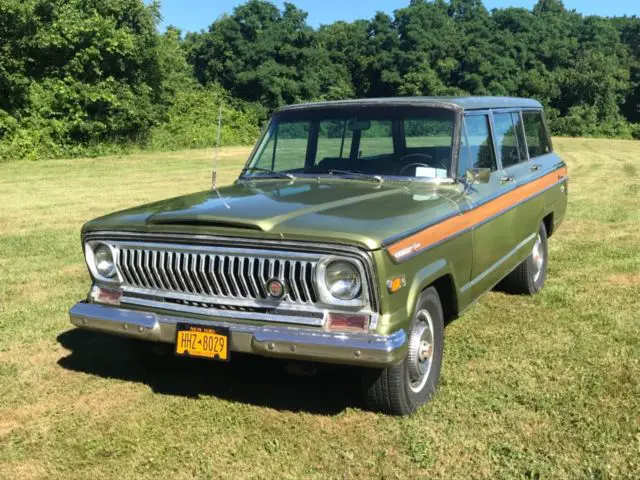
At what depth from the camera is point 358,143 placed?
4.79 metres

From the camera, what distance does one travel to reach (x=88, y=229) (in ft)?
12.7

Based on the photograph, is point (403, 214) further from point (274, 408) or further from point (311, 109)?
point (311, 109)

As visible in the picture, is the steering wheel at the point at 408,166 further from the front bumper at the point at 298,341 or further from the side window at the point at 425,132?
the front bumper at the point at 298,341

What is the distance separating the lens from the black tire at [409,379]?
354cm

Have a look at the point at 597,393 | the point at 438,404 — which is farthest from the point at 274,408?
the point at 597,393

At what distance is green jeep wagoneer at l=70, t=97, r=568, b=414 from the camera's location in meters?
3.23

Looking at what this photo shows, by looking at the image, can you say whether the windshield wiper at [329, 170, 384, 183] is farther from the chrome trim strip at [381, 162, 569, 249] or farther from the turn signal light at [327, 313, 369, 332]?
the turn signal light at [327, 313, 369, 332]

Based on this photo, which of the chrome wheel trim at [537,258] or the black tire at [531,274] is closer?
the black tire at [531,274]

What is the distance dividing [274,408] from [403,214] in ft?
4.59

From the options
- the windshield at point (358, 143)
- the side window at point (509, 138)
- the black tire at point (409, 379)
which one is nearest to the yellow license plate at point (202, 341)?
the black tire at point (409, 379)

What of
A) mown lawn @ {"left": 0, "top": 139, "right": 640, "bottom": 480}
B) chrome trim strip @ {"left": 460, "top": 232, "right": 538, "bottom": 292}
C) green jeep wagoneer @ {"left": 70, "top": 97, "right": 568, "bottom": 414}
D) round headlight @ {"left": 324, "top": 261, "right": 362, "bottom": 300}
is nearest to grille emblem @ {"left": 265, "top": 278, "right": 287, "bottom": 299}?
green jeep wagoneer @ {"left": 70, "top": 97, "right": 568, "bottom": 414}

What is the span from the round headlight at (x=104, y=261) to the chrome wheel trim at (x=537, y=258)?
12.9 ft

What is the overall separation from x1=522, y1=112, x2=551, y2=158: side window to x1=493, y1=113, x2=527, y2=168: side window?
9.6 inches

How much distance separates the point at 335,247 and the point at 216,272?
71cm
